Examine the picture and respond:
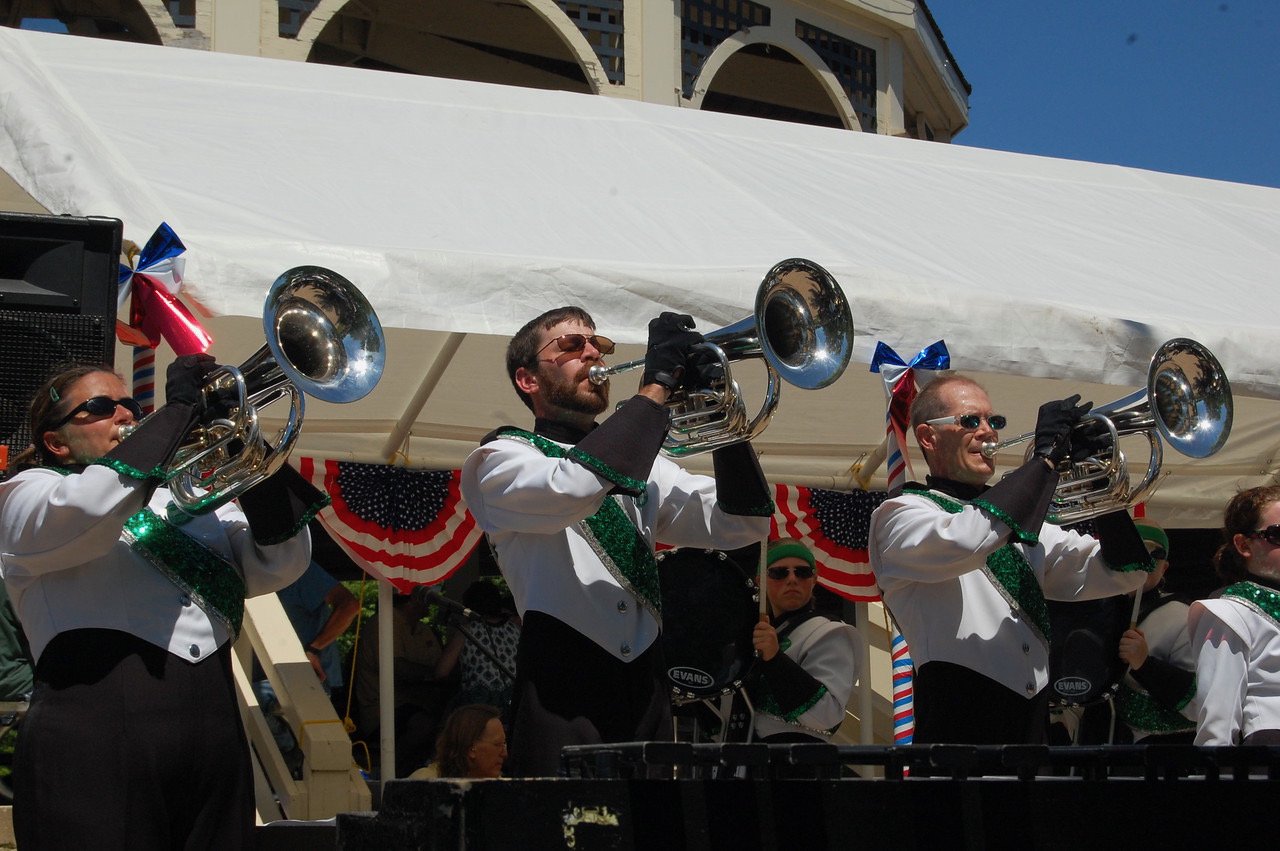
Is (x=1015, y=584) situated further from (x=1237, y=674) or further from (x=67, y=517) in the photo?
(x=67, y=517)

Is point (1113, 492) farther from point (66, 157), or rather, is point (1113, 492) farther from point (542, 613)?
point (66, 157)

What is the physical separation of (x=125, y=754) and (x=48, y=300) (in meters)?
1.27

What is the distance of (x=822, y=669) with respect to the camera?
222 inches

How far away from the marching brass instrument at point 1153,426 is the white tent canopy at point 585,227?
45cm

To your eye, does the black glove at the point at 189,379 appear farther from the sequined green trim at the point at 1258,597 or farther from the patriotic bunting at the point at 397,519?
the patriotic bunting at the point at 397,519

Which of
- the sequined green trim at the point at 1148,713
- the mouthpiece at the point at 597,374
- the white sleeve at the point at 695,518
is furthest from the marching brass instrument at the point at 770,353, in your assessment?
the sequined green trim at the point at 1148,713

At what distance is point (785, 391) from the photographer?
6.20 meters

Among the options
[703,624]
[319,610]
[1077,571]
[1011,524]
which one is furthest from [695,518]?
[319,610]

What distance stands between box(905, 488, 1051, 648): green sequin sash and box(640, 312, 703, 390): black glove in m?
0.80

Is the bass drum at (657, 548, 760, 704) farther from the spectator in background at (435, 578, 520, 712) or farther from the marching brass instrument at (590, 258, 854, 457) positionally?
the spectator in background at (435, 578, 520, 712)

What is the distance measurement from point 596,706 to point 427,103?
291 centimetres

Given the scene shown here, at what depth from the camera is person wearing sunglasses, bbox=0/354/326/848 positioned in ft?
9.78

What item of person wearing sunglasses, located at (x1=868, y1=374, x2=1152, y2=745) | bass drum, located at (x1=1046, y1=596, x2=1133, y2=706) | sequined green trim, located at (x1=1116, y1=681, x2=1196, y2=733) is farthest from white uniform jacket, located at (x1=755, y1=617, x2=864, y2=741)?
person wearing sunglasses, located at (x1=868, y1=374, x2=1152, y2=745)

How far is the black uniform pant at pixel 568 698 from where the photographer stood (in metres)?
3.32
